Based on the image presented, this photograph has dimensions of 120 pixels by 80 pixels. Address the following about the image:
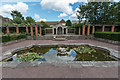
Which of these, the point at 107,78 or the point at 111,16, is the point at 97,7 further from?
the point at 107,78

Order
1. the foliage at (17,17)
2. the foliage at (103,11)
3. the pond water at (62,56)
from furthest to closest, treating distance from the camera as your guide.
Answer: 1. the foliage at (17,17)
2. the foliage at (103,11)
3. the pond water at (62,56)

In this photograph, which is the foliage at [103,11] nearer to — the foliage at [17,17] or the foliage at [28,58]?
the foliage at [28,58]

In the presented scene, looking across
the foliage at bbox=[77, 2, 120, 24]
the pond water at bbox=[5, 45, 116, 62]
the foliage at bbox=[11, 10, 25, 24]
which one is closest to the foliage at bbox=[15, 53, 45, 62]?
the pond water at bbox=[5, 45, 116, 62]

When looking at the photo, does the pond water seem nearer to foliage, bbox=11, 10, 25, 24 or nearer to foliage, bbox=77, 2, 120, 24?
foliage, bbox=77, 2, 120, 24

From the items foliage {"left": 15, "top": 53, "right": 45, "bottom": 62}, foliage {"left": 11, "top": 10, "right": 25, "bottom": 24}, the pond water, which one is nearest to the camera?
Result: foliage {"left": 15, "top": 53, "right": 45, "bottom": 62}

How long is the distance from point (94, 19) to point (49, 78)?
18.3m

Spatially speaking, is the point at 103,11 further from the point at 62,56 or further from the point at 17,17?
the point at 17,17

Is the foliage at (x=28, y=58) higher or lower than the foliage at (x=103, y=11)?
lower

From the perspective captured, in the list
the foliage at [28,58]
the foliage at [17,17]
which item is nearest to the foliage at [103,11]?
the foliage at [28,58]

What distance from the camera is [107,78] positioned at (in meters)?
2.14

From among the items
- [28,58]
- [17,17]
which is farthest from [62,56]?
[17,17]


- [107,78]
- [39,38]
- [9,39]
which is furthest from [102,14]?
[9,39]

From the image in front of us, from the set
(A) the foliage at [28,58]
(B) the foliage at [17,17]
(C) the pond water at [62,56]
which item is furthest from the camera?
(B) the foliage at [17,17]

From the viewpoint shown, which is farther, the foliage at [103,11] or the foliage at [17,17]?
the foliage at [17,17]
